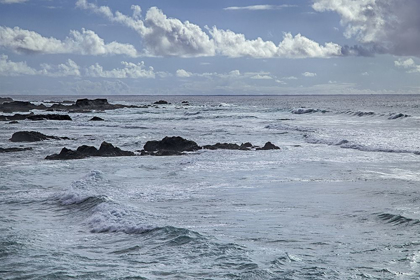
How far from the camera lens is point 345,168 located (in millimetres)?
17797

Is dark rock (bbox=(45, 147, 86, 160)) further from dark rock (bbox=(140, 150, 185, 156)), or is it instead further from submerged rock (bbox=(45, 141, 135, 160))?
dark rock (bbox=(140, 150, 185, 156))

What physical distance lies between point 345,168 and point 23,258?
40.9 ft

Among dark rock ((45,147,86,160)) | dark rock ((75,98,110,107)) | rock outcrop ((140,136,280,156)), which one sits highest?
dark rock ((75,98,110,107))

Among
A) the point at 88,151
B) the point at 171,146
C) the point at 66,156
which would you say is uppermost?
the point at 171,146

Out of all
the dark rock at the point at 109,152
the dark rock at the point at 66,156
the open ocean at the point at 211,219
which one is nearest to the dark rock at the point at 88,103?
the dark rock at the point at 109,152

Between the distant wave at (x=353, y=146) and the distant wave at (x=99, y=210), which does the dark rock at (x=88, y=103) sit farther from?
the distant wave at (x=99, y=210)

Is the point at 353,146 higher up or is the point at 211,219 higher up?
the point at 353,146

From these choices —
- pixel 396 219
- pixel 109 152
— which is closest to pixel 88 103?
pixel 109 152

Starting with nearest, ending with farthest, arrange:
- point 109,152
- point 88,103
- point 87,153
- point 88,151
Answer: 1. point 87,153
2. point 88,151
3. point 109,152
4. point 88,103

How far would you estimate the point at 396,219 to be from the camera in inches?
399

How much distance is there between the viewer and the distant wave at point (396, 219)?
32.2 feet

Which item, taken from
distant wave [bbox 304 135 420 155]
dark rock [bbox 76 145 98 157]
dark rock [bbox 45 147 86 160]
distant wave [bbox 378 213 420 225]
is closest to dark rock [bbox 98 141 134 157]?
dark rock [bbox 76 145 98 157]

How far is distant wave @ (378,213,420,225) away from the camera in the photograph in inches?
386

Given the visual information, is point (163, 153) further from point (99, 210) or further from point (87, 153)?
point (99, 210)
